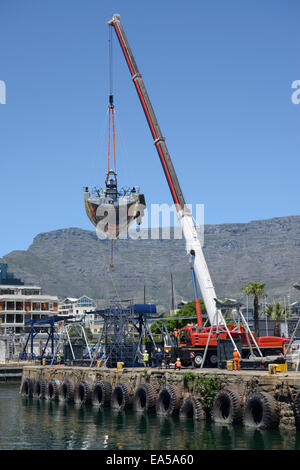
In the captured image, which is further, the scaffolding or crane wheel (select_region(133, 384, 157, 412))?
the scaffolding

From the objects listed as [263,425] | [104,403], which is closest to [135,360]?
[104,403]

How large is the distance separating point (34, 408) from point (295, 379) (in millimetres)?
25344

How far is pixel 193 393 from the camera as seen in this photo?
3641 cm

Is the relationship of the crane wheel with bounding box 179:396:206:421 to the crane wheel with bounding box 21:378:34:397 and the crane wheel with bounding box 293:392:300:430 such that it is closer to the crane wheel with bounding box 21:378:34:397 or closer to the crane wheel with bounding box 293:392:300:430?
the crane wheel with bounding box 293:392:300:430

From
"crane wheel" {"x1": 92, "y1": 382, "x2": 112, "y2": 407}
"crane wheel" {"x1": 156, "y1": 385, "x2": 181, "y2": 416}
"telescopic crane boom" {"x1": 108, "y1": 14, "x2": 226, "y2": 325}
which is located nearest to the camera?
"crane wheel" {"x1": 156, "y1": 385, "x2": 181, "y2": 416}

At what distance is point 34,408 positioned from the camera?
47656 millimetres

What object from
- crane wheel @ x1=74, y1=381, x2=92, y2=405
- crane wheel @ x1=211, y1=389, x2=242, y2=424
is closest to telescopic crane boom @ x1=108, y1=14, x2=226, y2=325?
crane wheel @ x1=211, y1=389, x2=242, y2=424

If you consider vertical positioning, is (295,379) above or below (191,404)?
above

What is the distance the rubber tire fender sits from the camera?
190 ft

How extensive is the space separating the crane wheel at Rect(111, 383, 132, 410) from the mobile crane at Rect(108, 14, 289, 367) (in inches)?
220

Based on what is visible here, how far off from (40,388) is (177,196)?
22.2m

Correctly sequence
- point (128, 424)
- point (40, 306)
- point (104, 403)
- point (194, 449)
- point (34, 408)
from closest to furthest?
1. point (194, 449)
2. point (128, 424)
3. point (104, 403)
4. point (34, 408)
5. point (40, 306)

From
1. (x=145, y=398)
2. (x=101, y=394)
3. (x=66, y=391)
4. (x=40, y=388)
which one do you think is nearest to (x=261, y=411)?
(x=145, y=398)
